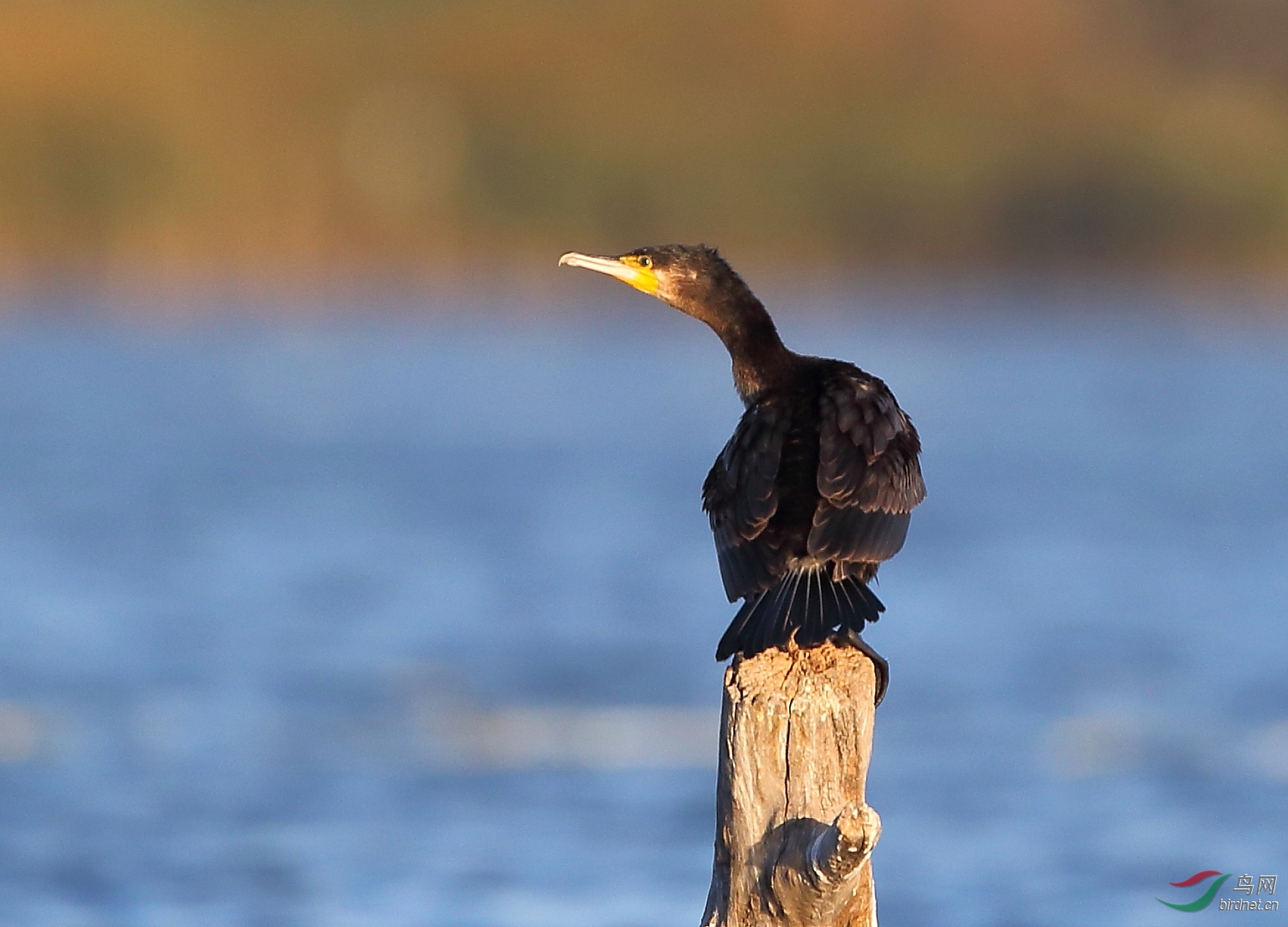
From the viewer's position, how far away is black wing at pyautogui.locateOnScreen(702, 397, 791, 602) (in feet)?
18.4

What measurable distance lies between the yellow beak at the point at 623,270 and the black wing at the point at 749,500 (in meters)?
0.65

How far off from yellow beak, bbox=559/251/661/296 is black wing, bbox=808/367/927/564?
747 millimetres

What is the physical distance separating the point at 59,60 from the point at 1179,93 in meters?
22.1

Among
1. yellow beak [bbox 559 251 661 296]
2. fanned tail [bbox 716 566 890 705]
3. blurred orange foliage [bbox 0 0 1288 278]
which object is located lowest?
fanned tail [bbox 716 566 890 705]

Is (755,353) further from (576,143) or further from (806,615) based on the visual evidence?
(576,143)

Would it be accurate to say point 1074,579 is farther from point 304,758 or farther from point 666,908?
point 666,908

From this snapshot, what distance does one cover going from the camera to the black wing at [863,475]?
561 cm

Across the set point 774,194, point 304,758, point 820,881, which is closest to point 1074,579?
point 304,758

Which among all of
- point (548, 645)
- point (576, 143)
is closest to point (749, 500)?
point (548, 645)

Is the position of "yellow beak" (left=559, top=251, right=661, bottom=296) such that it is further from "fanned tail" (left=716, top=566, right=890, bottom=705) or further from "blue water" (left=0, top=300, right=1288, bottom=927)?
"blue water" (left=0, top=300, right=1288, bottom=927)

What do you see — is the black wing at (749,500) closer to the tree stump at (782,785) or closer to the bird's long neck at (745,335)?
the bird's long neck at (745,335)

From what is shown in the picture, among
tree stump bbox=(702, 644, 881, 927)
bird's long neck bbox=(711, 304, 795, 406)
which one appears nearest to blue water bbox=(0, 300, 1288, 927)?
bird's long neck bbox=(711, 304, 795, 406)

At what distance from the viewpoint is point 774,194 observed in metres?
38.5

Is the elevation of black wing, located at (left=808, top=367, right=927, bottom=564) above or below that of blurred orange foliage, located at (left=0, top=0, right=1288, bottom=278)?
below
